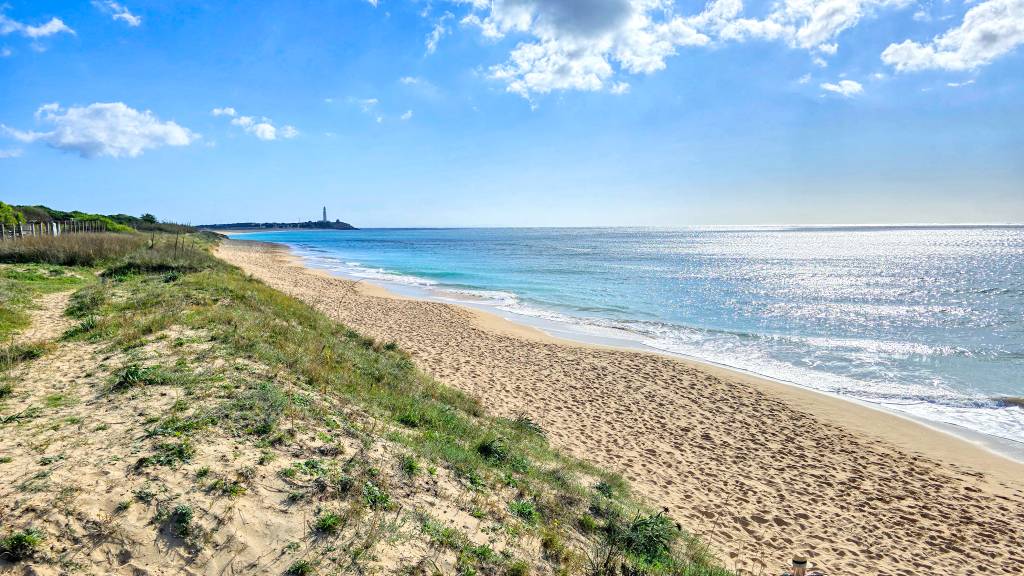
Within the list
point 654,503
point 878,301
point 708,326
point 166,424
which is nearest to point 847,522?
point 654,503

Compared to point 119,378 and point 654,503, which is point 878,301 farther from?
point 119,378

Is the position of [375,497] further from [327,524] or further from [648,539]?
[648,539]

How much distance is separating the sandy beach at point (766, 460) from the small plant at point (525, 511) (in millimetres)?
2796

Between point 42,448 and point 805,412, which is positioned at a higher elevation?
point 42,448

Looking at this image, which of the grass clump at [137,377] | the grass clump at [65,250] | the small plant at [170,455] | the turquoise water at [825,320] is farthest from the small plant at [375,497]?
the grass clump at [65,250]

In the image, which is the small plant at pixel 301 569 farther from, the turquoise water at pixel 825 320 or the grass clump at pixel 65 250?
the grass clump at pixel 65 250

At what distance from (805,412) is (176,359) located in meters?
13.9

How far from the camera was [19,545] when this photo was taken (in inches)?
130

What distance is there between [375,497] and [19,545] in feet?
8.24

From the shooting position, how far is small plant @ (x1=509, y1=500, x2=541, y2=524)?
521cm

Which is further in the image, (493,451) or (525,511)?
(493,451)

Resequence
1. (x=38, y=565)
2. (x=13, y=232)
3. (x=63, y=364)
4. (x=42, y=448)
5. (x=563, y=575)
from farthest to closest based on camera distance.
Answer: (x=13, y=232), (x=63, y=364), (x=42, y=448), (x=563, y=575), (x=38, y=565)

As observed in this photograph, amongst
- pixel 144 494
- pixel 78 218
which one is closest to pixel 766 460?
pixel 144 494

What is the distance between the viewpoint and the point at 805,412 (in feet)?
40.4
